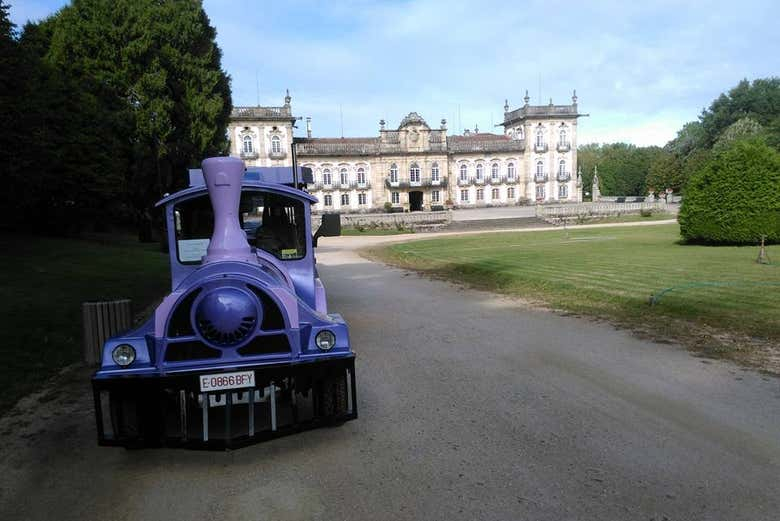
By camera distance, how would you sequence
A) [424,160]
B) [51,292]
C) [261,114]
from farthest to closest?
[424,160] → [261,114] → [51,292]

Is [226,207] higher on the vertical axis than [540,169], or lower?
lower

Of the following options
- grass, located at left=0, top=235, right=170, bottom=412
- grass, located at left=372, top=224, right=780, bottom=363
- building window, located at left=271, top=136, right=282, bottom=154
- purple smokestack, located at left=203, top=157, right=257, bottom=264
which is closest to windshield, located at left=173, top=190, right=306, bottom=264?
purple smokestack, located at left=203, top=157, right=257, bottom=264

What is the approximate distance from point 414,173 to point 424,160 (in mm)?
2381

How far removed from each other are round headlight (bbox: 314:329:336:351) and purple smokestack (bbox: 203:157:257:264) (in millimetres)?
1072

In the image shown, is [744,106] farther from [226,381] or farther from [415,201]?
[226,381]

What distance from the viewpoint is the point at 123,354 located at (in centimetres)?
493

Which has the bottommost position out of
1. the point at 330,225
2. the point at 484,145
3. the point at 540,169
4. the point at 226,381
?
the point at 226,381

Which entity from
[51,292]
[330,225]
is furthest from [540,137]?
[330,225]

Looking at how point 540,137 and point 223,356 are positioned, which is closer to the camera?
point 223,356

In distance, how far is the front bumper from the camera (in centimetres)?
480

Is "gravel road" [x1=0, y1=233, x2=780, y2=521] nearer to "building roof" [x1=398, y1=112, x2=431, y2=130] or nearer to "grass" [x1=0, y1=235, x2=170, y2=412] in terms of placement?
"grass" [x1=0, y1=235, x2=170, y2=412]

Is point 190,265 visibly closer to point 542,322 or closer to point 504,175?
point 542,322

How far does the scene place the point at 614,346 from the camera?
8578mm

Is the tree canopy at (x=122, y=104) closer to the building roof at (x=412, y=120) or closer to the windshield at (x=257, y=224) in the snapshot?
the windshield at (x=257, y=224)
